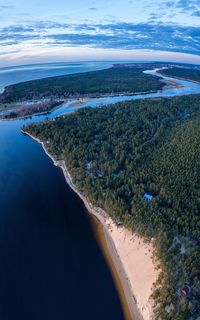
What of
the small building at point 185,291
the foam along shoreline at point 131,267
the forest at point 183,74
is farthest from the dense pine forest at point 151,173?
the forest at point 183,74

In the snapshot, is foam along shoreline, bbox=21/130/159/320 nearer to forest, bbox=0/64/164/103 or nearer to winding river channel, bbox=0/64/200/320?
winding river channel, bbox=0/64/200/320

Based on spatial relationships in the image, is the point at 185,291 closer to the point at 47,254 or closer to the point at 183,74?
the point at 47,254

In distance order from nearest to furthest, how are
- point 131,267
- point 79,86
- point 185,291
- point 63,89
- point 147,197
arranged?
1. point 185,291
2. point 131,267
3. point 147,197
4. point 63,89
5. point 79,86

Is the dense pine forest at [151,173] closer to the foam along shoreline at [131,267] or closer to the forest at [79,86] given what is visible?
the foam along shoreline at [131,267]

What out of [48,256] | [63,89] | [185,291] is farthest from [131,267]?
[63,89]

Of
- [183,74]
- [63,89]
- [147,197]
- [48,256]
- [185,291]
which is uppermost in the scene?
[183,74]

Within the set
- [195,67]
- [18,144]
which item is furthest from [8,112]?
[195,67]

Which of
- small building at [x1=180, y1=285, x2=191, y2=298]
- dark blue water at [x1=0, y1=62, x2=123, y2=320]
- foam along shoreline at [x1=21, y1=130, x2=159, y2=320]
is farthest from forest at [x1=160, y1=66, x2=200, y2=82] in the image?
small building at [x1=180, y1=285, x2=191, y2=298]
